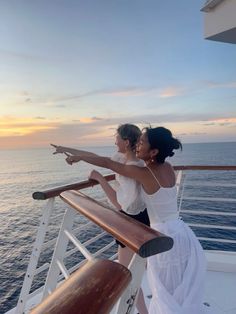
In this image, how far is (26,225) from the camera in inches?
770

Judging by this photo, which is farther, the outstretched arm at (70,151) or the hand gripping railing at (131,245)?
the outstretched arm at (70,151)

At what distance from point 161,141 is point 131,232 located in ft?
2.97

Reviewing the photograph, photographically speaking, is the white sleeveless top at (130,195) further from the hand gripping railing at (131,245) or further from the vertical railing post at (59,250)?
the hand gripping railing at (131,245)

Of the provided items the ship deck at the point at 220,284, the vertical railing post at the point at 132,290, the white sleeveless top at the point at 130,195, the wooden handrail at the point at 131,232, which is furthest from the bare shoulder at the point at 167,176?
the ship deck at the point at 220,284

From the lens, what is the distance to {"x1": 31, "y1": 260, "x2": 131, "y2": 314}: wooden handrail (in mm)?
418

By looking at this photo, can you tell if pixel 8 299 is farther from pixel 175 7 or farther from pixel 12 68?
pixel 175 7

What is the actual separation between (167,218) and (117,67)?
14453 millimetres

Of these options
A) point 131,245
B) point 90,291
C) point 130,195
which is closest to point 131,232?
point 131,245

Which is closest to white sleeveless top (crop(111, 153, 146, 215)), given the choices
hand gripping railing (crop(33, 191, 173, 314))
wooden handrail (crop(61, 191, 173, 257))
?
wooden handrail (crop(61, 191, 173, 257))

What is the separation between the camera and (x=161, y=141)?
153 cm

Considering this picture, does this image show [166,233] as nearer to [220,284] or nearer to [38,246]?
[38,246]

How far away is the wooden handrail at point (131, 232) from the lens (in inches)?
23.9

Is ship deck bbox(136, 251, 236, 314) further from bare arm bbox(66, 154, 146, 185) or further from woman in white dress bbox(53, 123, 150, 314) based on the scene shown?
bare arm bbox(66, 154, 146, 185)

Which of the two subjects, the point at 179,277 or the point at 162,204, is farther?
the point at 162,204
